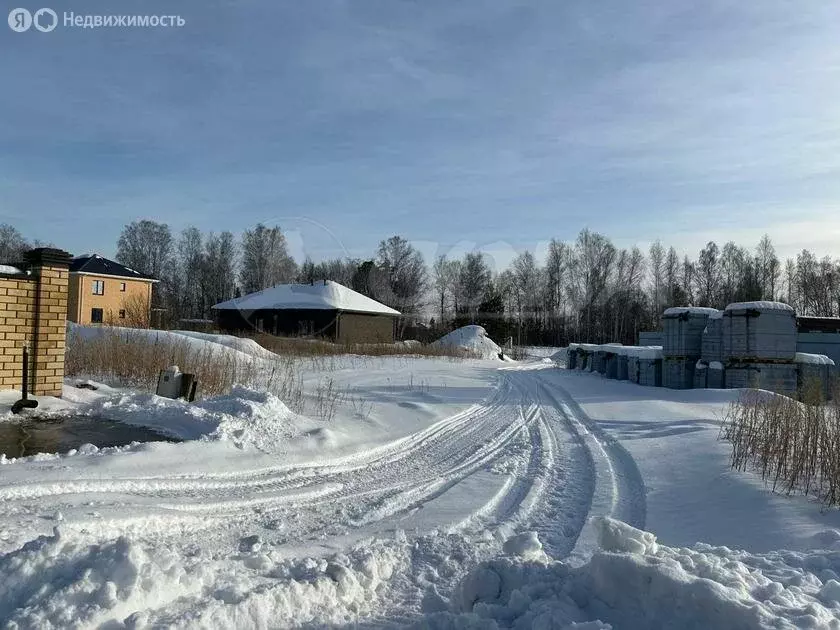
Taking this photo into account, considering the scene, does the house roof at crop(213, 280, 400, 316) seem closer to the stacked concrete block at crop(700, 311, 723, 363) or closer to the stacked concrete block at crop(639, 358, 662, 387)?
the stacked concrete block at crop(639, 358, 662, 387)

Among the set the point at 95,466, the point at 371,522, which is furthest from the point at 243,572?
the point at 95,466

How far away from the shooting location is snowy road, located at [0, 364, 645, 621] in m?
4.30

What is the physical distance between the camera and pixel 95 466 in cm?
571

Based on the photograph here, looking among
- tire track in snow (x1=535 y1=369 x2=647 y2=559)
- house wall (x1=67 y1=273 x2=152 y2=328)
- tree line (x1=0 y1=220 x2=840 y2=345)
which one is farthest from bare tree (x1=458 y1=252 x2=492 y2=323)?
tire track in snow (x1=535 y1=369 x2=647 y2=559)

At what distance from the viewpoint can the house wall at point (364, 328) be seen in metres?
38.1

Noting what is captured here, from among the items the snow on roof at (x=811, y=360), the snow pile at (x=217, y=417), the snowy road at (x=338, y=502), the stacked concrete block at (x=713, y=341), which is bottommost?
the snowy road at (x=338, y=502)

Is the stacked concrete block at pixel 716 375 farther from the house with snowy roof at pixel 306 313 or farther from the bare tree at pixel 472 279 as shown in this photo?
the bare tree at pixel 472 279

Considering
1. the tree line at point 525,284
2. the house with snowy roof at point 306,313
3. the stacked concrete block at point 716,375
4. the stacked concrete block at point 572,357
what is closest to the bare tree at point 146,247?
the tree line at point 525,284

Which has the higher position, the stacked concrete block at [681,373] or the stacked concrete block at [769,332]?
the stacked concrete block at [769,332]

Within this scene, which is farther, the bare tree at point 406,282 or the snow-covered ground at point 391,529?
the bare tree at point 406,282

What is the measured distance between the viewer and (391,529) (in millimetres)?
4984

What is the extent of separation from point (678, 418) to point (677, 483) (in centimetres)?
549

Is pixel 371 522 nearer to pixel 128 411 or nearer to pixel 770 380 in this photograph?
pixel 128 411

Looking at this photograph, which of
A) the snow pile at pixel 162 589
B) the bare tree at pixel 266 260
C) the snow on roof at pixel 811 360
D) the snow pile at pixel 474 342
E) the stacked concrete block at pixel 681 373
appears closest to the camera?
the snow pile at pixel 162 589
